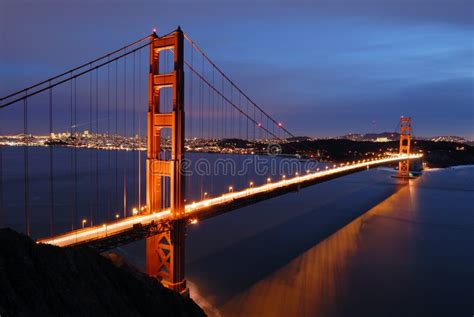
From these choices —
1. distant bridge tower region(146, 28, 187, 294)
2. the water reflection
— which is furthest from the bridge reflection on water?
distant bridge tower region(146, 28, 187, 294)

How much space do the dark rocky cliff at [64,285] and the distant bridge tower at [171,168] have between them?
3.01 meters

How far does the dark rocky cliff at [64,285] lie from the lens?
4910 millimetres

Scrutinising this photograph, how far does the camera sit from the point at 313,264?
1458cm

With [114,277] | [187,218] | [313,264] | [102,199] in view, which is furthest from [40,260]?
[102,199]

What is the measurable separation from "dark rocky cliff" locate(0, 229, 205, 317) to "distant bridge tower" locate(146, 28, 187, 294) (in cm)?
301

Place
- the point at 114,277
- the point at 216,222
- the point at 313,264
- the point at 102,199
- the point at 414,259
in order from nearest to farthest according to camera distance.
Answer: the point at 114,277, the point at 313,264, the point at 414,259, the point at 216,222, the point at 102,199

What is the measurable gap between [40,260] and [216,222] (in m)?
16.8

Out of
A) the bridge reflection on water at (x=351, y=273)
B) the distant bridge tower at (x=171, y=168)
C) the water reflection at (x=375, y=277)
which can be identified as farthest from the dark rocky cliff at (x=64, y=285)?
the water reflection at (x=375, y=277)

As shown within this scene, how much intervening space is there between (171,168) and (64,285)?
217 inches

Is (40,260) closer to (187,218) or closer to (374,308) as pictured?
(187,218)

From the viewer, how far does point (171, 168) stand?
10789 mm

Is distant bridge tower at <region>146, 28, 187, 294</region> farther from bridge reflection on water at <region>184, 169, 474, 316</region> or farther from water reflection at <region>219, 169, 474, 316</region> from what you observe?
water reflection at <region>219, 169, 474, 316</region>

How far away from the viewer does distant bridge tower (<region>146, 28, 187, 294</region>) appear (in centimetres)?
1052

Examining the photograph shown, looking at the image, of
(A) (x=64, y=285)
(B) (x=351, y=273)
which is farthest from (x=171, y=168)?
(B) (x=351, y=273)
